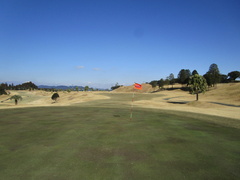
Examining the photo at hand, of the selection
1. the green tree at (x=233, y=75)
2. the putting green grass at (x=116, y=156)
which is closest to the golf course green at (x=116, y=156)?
the putting green grass at (x=116, y=156)

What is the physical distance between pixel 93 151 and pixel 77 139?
2.40 m

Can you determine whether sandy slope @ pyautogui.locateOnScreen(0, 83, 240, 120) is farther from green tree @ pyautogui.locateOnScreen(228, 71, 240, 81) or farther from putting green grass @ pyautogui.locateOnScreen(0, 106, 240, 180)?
green tree @ pyautogui.locateOnScreen(228, 71, 240, 81)

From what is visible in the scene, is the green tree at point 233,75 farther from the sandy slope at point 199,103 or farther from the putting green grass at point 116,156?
the putting green grass at point 116,156

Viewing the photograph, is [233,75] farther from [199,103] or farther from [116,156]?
[116,156]

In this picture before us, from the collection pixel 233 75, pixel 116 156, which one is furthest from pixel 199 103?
pixel 233 75

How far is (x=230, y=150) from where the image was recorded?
338 inches

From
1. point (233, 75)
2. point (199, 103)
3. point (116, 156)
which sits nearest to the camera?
point (116, 156)

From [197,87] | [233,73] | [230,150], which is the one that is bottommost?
[230,150]

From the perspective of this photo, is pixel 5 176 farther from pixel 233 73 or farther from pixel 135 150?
pixel 233 73

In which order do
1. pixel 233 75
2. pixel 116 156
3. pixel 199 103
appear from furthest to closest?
pixel 233 75
pixel 199 103
pixel 116 156

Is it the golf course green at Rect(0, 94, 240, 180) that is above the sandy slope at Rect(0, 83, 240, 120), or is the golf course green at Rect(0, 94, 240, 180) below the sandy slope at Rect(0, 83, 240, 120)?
above

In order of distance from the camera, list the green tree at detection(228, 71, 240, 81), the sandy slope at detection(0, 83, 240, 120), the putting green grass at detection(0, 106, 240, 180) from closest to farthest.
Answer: the putting green grass at detection(0, 106, 240, 180) < the sandy slope at detection(0, 83, 240, 120) < the green tree at detection(228, 71, 240, 81)

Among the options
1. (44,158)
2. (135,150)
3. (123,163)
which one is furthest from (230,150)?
(44,158)

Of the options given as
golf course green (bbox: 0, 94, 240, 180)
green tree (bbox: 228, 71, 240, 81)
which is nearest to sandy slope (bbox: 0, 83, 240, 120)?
golf course green (bbox: 0, 94, 240, 180)
